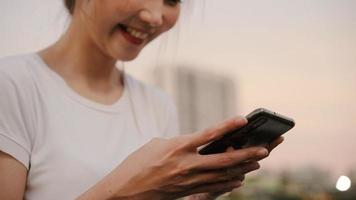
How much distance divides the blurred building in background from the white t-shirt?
0.90 m

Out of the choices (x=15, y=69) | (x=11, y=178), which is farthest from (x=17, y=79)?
(x=11, y=178)

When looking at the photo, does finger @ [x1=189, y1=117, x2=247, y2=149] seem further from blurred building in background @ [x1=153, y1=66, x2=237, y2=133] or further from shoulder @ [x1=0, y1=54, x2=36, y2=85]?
Result: blurred building in background @ [x1=153, y1=66, x2=237, y2=133]

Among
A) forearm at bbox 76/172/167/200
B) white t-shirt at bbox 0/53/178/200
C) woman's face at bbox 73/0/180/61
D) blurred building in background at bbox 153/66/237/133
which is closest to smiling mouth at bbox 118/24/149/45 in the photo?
woman's face at bbox 73/0/180/61

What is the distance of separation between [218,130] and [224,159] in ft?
0.13

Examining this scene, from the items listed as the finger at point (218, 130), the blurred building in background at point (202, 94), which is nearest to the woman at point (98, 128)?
the finger at point (218, 130)

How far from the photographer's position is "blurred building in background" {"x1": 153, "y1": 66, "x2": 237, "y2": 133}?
1.68 metres

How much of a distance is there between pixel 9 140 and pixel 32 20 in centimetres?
58

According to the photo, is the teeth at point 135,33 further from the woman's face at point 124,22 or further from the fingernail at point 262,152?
the fingernail at point 262,152

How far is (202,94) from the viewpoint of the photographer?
1.98 meters

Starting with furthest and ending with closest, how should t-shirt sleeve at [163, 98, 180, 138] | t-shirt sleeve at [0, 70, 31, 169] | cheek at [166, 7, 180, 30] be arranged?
1. t-shirt sleeve at [163, 98, 180, 138]
2. cheek at [166, 7, 180, 30]
3. t-shirt sleeve at [0, 70, 31, 169]

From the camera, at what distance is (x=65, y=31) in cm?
72

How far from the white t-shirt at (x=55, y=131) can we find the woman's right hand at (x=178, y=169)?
74 millimetres

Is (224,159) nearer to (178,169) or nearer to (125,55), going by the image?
(178,169)

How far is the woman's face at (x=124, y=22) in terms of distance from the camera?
0.63 m
